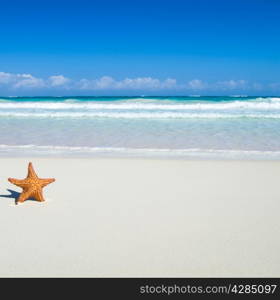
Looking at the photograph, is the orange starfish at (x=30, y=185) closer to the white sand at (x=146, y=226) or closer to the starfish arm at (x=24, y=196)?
the starfish arm at (x=24, y=196)

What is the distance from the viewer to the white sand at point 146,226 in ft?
9.59

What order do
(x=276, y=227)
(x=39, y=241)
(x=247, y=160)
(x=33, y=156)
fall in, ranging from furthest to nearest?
(x=33, y=156) < (x=247, y=160) < (x=276, y=227) < (x=39, y=241)

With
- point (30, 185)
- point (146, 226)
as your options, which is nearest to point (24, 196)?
point (30, 185)

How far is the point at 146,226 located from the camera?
3.74 m

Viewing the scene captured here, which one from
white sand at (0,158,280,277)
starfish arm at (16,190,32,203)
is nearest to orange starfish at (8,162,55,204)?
starfish arm at (16,190,32,203)

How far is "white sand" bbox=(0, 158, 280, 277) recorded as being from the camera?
2.92m

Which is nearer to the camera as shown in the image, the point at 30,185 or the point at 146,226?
the point at 146,226

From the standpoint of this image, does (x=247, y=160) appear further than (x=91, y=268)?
Yes

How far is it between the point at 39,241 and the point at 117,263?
2.98 feet

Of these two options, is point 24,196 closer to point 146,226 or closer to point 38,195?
point 38,195

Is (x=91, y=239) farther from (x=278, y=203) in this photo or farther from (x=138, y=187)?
(x=278, y=203)

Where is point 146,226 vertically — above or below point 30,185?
below
